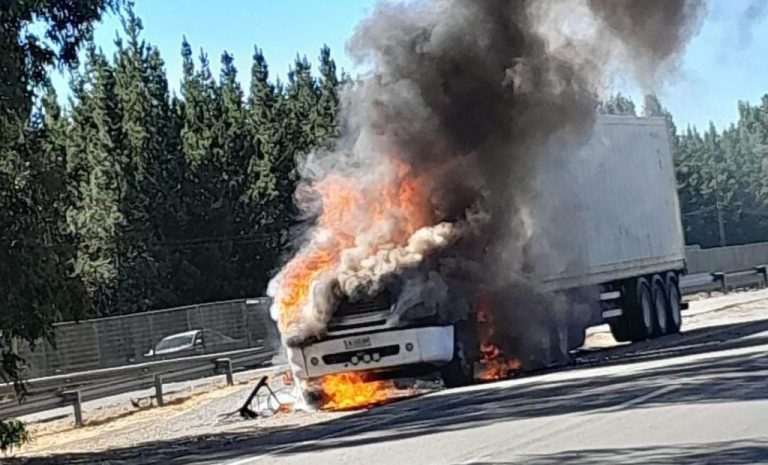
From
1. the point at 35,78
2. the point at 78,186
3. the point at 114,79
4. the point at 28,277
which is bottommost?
the point at 28,277

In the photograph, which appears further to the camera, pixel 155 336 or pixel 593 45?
pixel 155 336

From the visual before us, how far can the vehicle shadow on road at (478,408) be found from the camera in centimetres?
1473

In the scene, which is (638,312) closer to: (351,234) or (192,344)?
(351,234)

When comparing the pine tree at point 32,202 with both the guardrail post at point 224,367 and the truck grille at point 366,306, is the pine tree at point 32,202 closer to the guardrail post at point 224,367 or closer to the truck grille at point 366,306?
the truck grille at point 366,306

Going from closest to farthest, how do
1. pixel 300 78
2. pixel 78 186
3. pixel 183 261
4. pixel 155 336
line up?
pixel 78 186
pixel 155 336
pixel 183 261
pixel 300 78

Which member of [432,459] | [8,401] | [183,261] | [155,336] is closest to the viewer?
[432,459]

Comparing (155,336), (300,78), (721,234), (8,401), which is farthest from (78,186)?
(721,234)

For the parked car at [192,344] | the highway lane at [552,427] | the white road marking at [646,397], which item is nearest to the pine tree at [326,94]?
the parked car at [192,344]

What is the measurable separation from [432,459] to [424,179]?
33.4ft

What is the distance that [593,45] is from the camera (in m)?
22.7

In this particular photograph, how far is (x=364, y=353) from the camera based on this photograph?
19.4m

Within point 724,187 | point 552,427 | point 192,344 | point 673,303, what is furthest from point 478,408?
point 724,187

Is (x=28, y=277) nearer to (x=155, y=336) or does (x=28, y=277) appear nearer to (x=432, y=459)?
(x=432, y=459)

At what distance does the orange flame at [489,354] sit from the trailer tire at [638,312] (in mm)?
5922
